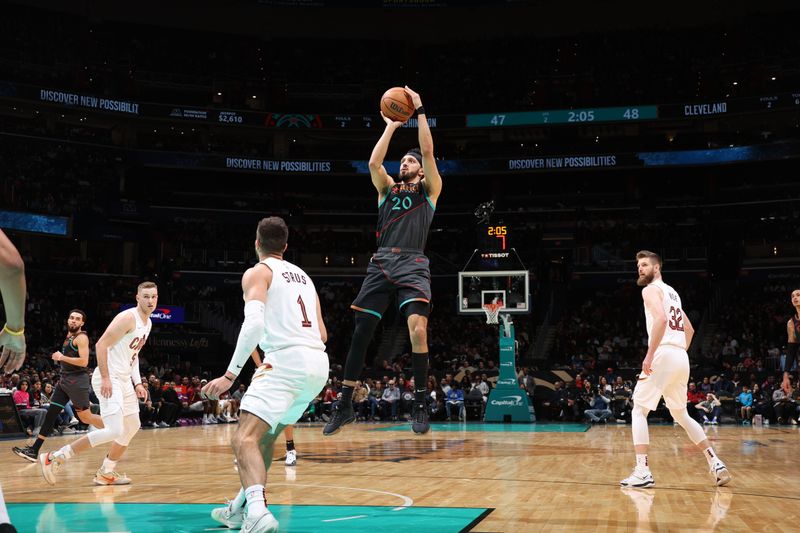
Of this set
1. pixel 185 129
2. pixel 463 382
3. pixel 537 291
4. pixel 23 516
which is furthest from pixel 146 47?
pixel 23 516

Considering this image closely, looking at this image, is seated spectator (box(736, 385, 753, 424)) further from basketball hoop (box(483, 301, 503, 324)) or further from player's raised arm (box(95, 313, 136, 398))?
player's raised arm (box(95, 313, 136, 398))

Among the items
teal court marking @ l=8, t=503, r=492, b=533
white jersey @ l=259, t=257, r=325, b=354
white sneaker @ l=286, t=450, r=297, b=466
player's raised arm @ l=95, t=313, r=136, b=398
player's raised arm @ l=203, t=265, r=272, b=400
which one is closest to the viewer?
player's raised arm @ l=203, t=265, r=272, b=400

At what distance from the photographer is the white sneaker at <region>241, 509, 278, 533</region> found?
15.8ft

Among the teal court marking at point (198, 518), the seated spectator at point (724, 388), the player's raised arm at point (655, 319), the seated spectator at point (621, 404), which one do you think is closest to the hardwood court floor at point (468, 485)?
the teal court marking at point (198, 518)

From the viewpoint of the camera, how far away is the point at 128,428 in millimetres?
9047

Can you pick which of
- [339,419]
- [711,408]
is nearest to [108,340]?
[339,419]

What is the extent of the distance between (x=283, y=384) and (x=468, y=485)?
3680mm

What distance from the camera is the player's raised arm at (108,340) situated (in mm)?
8703

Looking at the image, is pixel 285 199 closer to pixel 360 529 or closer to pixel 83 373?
pixel 83 373

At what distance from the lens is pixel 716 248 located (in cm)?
3334

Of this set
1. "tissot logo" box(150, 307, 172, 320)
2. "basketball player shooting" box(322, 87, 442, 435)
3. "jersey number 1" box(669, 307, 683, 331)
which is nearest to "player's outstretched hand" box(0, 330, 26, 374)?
"basketball player shooting" box(322, 87, 442, 435)

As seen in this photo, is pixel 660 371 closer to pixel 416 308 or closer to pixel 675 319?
pixel 675 319

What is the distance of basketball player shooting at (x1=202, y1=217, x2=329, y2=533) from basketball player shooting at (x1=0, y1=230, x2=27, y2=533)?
56.0 inches

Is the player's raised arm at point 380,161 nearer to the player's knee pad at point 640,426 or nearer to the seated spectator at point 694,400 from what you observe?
the player's knee pad at point 640,426
